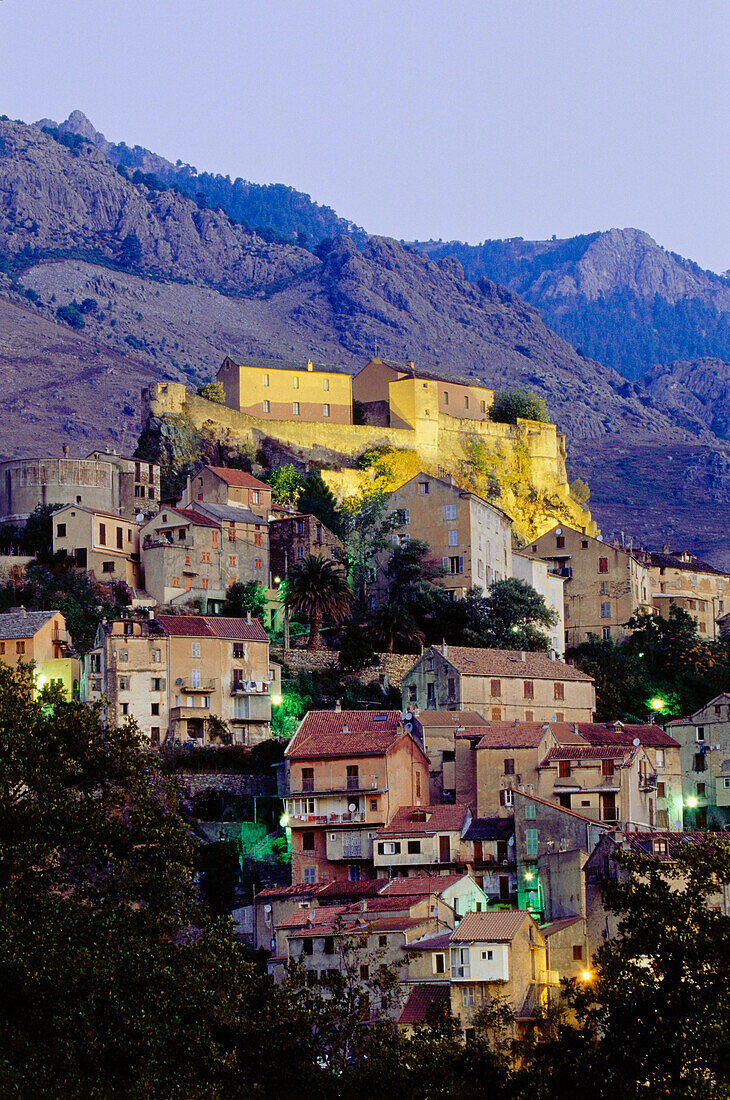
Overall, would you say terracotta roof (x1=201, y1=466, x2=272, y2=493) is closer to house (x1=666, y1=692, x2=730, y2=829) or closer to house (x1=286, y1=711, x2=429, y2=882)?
house (x1=286, y1=711, x2=429, y2=882)

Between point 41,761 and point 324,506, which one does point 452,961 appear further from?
point 324,506

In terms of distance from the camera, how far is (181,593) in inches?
3014

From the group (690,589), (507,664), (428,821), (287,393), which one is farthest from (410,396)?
(428,821)

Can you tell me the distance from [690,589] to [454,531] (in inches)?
682

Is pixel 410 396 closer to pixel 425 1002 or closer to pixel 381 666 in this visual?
pixel 381 666

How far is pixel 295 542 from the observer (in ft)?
268

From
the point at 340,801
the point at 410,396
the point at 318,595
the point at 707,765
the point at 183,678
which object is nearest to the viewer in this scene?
the point at 340,801

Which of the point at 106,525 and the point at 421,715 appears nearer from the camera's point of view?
the point at 421,715

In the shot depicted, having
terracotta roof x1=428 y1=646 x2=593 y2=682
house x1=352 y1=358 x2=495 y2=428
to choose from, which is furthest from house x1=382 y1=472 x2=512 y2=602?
house x1=352 y1=358 x2=495 y2=428

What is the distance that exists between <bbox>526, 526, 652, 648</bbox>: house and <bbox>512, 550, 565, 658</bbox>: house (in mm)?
967

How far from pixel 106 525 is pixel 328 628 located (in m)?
11.4

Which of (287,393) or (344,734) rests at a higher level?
(287,393)

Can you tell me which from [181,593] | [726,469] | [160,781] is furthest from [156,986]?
[726,469]

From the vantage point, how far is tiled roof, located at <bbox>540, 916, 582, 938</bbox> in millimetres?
51500
